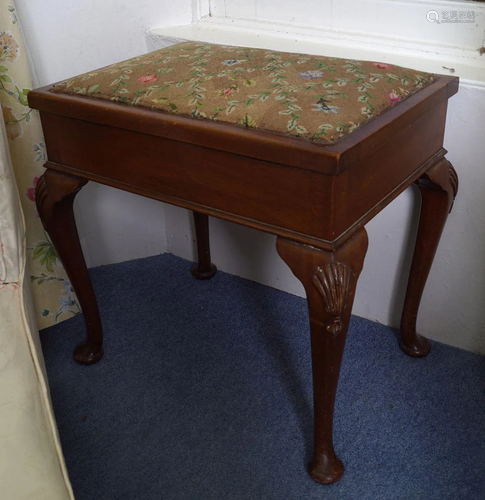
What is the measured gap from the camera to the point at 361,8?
1308 millimetres

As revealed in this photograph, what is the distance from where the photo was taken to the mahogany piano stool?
0.83 metres

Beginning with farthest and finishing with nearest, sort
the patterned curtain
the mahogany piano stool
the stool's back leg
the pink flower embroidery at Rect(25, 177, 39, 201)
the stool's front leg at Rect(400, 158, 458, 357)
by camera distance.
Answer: the stool's back leg, the pink flower embroidery at Rect(25, 177, 39, 201), the patterned curtain, the stool's front leg at Rect(400, 158, 458, 357), the mahogany piano stool

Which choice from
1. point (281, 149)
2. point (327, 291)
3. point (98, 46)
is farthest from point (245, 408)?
point (98, 46)

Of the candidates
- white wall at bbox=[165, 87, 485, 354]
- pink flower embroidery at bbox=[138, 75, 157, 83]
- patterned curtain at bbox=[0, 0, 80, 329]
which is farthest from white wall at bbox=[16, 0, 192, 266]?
pink flower embroidery at bbox=[138, 75, 157, 83]

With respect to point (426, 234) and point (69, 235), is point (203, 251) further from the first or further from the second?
point (426, 234)

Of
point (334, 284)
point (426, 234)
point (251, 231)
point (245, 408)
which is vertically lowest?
point (245, 408)

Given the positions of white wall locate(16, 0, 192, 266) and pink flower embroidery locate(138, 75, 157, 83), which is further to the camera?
white wall locate(16, 0, 192, 266)

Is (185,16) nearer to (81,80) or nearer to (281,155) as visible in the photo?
(81,80)

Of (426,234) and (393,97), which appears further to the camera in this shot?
(426,234)

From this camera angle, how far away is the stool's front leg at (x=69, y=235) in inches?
43.9

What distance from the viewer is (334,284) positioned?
0.86 meters

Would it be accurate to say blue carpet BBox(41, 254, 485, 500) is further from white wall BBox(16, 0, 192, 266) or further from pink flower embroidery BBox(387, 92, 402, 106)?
pink flower embroidery BBox(387, 92, 402, 106)

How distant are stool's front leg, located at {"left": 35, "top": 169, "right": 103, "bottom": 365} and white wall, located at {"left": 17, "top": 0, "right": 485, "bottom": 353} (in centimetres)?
38

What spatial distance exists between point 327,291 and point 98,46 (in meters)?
0.94
